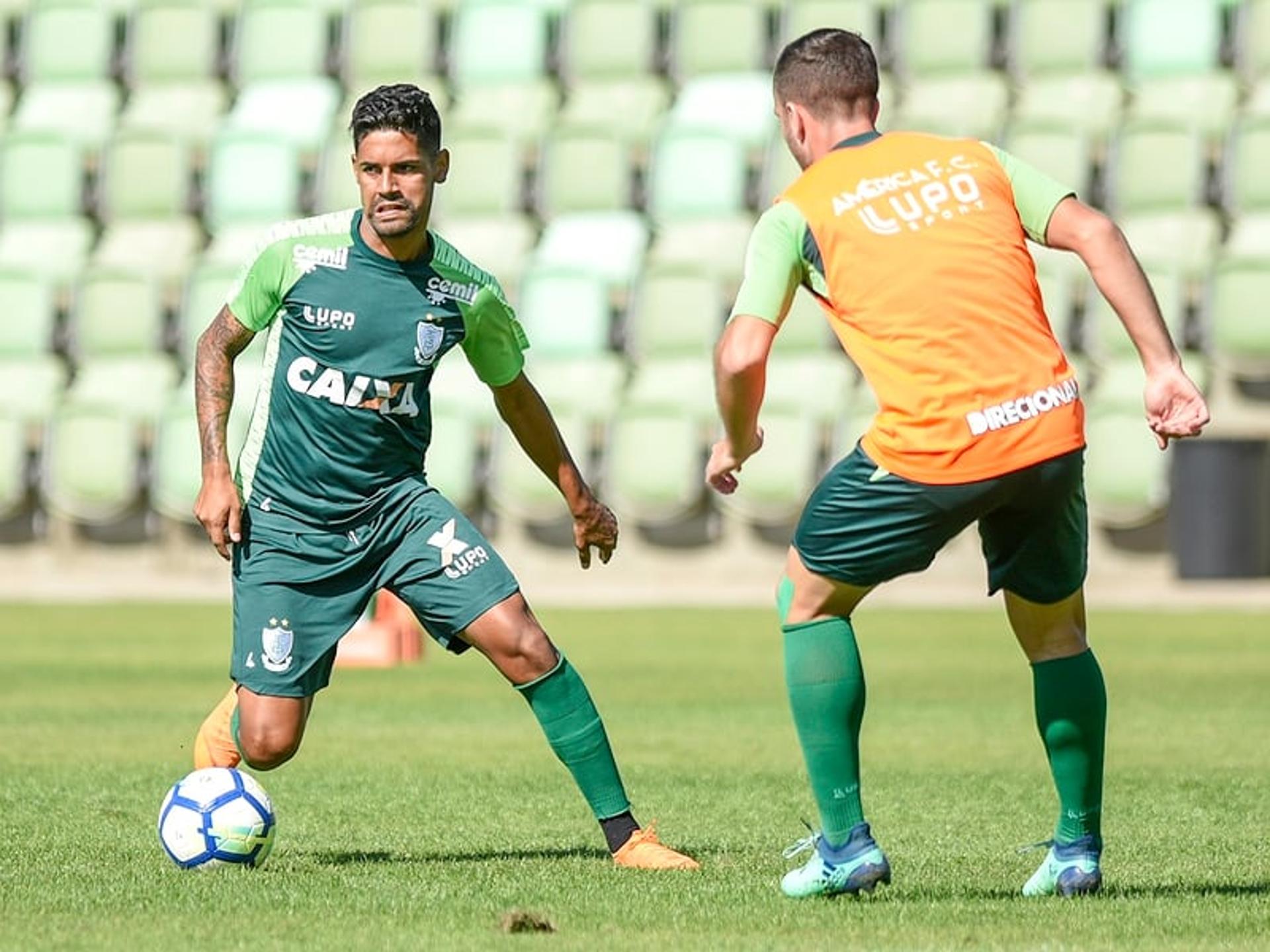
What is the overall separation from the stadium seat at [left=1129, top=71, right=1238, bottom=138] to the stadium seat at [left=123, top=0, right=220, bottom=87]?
27.2ft

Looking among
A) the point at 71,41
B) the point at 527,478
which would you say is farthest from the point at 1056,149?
the point at 71,41

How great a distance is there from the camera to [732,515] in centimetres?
1845

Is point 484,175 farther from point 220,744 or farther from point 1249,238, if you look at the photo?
point 220,744

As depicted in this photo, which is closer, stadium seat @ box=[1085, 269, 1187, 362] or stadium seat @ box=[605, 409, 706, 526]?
stadium seat @ box=[1085, 269, 1187, 362]

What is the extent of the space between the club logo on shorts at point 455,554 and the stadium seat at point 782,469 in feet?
36.8

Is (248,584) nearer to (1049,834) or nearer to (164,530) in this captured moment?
(1049,834)

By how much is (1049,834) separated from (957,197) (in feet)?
7.73

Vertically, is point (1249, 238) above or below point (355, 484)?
below

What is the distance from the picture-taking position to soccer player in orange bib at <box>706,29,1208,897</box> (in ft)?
17.3

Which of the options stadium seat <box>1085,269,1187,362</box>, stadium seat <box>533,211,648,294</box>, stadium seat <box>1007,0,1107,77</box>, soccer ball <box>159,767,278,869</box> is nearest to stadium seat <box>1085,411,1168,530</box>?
stadium seat <box>1085,269,1187,362</box>

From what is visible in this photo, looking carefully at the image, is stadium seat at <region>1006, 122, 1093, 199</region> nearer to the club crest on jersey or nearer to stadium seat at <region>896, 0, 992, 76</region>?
stadium seat at <region>896, 0, 992, 76</region>

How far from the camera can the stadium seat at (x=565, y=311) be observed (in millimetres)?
18797

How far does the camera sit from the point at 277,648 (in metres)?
6.47

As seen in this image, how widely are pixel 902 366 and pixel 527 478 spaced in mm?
13159
